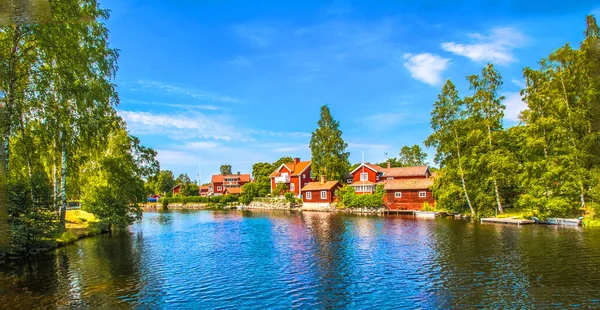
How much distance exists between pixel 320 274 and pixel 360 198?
153 ft

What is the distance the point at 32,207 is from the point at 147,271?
793cm

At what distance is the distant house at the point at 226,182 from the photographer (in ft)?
403

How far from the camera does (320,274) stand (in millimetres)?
18781

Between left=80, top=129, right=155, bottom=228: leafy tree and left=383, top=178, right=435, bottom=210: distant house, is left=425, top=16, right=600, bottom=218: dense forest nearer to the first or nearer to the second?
left=383, top=178, right=435, bottom=210: distant house

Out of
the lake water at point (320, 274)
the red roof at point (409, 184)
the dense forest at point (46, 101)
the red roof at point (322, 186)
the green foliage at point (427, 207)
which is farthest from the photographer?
the red roof at point (322, 186)

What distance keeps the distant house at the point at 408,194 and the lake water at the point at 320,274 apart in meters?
28.2

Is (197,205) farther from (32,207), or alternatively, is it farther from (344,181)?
(32,207)

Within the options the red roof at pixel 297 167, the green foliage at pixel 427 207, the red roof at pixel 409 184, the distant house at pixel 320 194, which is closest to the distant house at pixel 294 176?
the red roof at pixel 297 167

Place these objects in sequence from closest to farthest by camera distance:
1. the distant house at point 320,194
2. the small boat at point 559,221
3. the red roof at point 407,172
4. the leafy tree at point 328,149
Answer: the small boat at point 559,221, the red roof at point 407,172, the distant house at point 320,194, the leafy tree at point 328,149

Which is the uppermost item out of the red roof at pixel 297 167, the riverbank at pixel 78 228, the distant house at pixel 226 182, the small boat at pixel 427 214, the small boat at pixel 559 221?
the red roof at pixel 297 167

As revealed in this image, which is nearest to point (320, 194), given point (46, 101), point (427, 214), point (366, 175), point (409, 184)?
point (366, 175)

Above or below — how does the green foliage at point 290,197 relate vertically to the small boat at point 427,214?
above

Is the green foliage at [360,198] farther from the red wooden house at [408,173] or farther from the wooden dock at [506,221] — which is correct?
the wooden dock at [506,221]

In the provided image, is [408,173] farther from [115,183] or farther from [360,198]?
[115,183]
